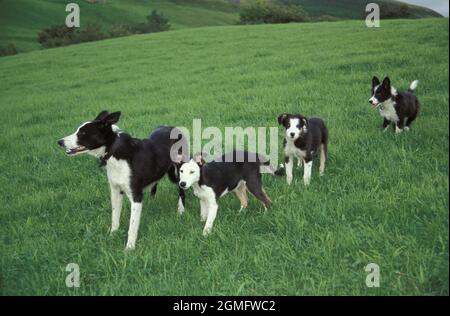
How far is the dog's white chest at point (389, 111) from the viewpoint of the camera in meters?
9.20

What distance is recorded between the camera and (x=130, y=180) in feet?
20.7

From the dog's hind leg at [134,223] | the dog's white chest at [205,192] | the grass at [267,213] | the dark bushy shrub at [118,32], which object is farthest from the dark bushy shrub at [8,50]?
the dog's white chest at [205,192]

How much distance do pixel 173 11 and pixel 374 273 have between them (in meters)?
74.3

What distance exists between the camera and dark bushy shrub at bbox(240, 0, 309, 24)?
158 feet

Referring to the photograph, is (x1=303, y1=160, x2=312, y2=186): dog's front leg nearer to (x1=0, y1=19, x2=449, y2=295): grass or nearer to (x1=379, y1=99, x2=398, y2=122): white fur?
(x1=0, y1=19, x2=449, y2=295): grass

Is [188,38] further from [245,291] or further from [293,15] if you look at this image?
[245,291]

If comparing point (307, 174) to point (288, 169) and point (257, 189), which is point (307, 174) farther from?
point (257, 189)

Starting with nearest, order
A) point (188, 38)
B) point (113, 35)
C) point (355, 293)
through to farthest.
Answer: point (355, 293), point (188, 38), point (113, 35)

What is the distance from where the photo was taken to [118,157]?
633cm

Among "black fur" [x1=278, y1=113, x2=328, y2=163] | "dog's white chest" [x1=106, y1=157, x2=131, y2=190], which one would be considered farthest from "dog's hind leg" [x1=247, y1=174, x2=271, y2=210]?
"dog's white chest" [x1=106, y1=157, x2=131, y2=190]

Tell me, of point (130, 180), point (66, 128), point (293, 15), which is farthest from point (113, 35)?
point (130, 180)

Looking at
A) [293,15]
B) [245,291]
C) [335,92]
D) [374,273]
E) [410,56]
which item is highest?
[293,15]

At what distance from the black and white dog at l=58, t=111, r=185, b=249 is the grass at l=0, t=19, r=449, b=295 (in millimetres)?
474

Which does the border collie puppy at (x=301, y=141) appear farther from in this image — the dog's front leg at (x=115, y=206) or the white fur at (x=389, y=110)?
the dog's front leg at (x=115, y=206)
